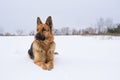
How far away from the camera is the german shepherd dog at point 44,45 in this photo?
473 centimetres

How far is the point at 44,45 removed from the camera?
193 inches

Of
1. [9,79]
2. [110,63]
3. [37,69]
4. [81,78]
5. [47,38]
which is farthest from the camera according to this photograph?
[110,63]

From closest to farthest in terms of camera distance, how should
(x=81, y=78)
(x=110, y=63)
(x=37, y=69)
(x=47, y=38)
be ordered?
1. (x=81, y=78)
2. (x=37, y=69)
3. (x=47, y=38)
4. (x=110, y=63)

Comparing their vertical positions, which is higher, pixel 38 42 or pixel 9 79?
pixel 38 42

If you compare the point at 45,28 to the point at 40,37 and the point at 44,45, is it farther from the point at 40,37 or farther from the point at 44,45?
the point at 44,45

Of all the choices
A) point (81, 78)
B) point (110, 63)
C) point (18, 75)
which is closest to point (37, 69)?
point (18, 75)

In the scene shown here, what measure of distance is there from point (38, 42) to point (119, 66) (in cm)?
217

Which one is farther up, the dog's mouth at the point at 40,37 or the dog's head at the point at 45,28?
the dog's head at the point at 45,28

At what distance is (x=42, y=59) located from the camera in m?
4.98

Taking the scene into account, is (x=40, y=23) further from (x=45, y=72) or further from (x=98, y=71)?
(x=98, y=71)

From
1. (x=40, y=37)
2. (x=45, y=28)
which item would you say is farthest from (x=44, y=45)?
(x=45, y=28)

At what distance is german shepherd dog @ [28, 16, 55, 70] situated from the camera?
4730 millimetres

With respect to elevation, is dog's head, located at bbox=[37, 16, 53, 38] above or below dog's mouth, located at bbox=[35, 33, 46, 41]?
above

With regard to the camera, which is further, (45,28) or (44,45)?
(44,45)
